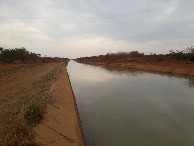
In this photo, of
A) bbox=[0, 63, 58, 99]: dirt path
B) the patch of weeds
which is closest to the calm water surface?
the patch of weeds

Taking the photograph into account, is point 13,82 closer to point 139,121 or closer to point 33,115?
point 33,115

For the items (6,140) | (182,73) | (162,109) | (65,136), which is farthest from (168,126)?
(182,73)

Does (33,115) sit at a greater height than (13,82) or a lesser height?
greater

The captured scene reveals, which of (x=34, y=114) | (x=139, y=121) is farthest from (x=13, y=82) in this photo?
(x=139, y=121)

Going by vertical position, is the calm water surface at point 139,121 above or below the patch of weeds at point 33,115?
below

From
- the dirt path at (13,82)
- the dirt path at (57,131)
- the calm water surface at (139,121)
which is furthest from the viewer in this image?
the dirt path at (13,82)

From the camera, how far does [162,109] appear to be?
10.1 meters

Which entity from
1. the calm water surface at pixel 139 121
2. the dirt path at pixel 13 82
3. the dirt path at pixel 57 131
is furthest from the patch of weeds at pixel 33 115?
the dirt path at pixel 13 82

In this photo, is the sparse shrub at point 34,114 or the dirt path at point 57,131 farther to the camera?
the sparse shrub at point 34,114

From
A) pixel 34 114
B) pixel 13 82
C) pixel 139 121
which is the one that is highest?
pixel 34 114

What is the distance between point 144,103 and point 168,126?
363 cm

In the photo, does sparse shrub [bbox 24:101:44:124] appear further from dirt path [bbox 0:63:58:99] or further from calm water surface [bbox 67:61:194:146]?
dirt path [bbox 0:63:58:99]

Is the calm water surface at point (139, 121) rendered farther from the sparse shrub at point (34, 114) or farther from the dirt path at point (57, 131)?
the sparse shrub at point (34, 114)

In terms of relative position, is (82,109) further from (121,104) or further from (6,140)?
(6,140)
